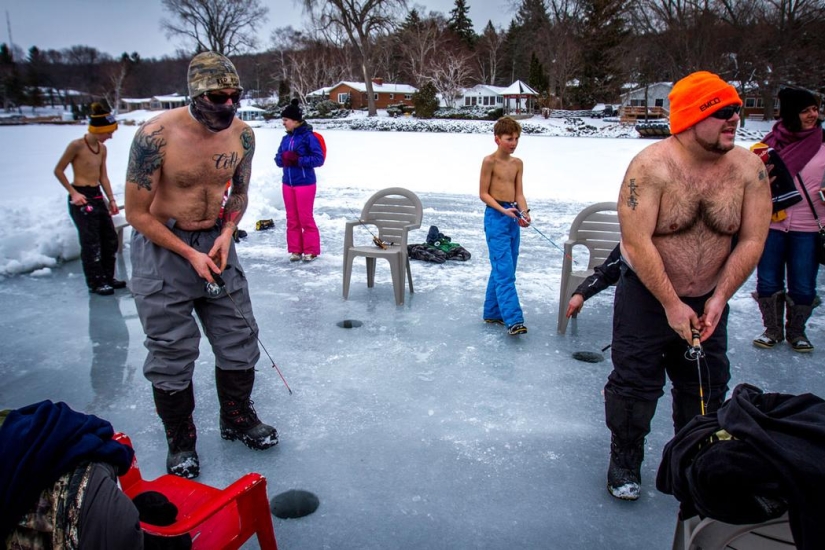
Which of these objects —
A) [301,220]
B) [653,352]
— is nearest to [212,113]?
[653,352]

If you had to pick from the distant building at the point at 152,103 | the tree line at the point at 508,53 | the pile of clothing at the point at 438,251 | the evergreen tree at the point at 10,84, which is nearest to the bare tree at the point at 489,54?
the tree line at the point at 508,53

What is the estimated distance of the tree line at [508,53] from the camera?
26922 mm

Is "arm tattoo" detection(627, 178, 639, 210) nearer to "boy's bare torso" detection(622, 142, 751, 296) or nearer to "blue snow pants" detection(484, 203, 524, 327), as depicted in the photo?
"boy's bare torso" detection(622, 142, 751, 296)

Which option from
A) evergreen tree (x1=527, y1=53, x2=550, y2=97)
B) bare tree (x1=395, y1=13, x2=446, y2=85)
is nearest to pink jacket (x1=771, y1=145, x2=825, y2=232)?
evergreen tree (x1=527, y1=53, x2=550, y2=97)

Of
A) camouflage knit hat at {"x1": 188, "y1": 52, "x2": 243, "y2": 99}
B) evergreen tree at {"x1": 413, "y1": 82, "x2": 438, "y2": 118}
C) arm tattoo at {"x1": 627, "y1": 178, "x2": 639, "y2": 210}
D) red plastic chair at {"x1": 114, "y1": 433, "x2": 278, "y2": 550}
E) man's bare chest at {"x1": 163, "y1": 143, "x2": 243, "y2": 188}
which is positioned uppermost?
evergreen tree at {"x1": 413, "y1": 82, "x2": 438, "y2": 118}

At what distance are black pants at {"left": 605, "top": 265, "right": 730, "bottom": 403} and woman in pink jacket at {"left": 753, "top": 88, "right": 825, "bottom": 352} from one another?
1.96 m

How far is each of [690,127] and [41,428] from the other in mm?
2090

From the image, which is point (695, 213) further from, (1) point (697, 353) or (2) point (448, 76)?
(2) point (448, 76)

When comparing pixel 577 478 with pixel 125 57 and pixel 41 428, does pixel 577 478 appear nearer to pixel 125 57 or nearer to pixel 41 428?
pixel 41 428

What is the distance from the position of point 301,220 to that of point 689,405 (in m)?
4.52

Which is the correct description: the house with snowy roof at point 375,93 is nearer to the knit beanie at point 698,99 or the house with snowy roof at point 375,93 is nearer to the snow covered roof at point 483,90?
the snow covered roof at point 483,90

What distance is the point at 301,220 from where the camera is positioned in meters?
5.99

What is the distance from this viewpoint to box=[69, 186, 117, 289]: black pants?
15.8ft

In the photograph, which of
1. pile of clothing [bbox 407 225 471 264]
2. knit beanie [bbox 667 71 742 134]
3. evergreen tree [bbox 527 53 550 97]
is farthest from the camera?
evergreen tree [bbox 527 53 550 97]
